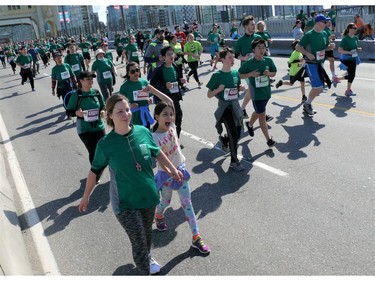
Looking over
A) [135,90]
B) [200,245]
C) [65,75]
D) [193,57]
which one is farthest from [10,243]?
[193,57]

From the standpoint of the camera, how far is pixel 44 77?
27.6 meters

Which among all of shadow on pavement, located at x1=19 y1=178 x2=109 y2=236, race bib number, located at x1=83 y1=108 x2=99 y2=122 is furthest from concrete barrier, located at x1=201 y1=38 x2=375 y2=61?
shadow on pavement, located at x1=19 y1=178 x2=109 y2=236

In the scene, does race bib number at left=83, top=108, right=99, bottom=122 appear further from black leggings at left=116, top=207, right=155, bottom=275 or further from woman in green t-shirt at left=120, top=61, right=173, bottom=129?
black leggings at left=116, top=207, right=155, bottom=275

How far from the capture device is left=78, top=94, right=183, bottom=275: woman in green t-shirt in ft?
12.6

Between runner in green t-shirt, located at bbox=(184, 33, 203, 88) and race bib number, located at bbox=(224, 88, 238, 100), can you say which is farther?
runner in green t-shirt, located at bbox=(184, 33, 203, 88)

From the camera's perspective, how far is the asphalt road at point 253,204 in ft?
15.2

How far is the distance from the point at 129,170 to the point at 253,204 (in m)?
2.58

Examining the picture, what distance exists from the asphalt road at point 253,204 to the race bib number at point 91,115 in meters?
1.08

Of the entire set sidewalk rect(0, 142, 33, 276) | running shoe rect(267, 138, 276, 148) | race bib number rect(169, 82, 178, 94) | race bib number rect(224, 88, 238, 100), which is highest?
race bib number rect(224, 88, 238, 100)

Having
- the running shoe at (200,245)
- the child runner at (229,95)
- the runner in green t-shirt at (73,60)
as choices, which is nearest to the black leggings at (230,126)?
the child runner at (229,95)

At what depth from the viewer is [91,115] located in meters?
7.07

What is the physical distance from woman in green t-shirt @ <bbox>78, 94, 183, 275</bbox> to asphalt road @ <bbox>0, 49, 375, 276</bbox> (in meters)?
0.90

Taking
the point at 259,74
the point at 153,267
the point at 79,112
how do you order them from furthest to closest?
1. the point at 259,74
2. the point at 79,112
3. the point at 153,267

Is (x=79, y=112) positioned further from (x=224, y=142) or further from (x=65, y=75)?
(x=65, y=75)
